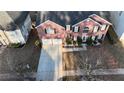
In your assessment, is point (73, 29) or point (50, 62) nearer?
point (50, 62)

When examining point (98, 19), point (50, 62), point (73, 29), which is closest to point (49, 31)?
point (73, 29)

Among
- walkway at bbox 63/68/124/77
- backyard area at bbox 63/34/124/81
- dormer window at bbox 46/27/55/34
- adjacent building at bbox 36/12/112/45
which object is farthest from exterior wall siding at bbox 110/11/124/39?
dormer window at bbox 46/27/55/34

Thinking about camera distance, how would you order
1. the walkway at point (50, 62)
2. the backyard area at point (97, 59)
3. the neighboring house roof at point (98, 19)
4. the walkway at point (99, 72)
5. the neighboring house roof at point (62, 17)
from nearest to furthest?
the walkway at point (50, 62), the walkway at point (99, 72), the backyard area at point (97, 59), the neighboring house roof at point (98, 19), the neighboring house roof at point (62, 17)

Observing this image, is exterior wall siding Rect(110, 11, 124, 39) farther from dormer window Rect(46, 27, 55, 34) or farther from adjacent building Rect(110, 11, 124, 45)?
dormer window Rect(46, 27, 55, 34)

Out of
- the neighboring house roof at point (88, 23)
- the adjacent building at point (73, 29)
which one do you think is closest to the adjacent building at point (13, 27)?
the adjacent building at point (73, 29)

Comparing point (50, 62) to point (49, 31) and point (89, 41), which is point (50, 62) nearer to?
point (49, 31)

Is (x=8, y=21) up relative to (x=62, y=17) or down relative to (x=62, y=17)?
down

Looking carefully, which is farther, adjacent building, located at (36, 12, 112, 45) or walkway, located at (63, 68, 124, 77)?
adjacent building, located at (36, 12, 112, 45)

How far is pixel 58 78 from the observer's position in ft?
35.0

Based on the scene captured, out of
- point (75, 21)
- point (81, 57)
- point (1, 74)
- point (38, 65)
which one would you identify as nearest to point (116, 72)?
point (81, 57)

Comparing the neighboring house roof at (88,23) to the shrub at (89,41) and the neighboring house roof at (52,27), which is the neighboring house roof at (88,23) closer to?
the neighboring house roof at (52,27)

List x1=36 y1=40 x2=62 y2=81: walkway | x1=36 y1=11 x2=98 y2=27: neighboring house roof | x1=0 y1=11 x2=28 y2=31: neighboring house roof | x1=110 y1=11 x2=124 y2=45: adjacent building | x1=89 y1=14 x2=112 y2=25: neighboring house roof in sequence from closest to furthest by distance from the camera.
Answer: x1=36 y1=40 x2=62 y2=81: walkway, x1=89 y1=14 x2=112 y2=25: neighboring house roof, x1=36 y1=11 x2=98 y2=27: neighboring house roof, x1=0 y1=11 x2=28 y2=31: neighboring house roof, x1=110 y1=11 x2=124 y2=45: adjacent building

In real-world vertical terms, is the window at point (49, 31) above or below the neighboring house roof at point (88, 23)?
below
